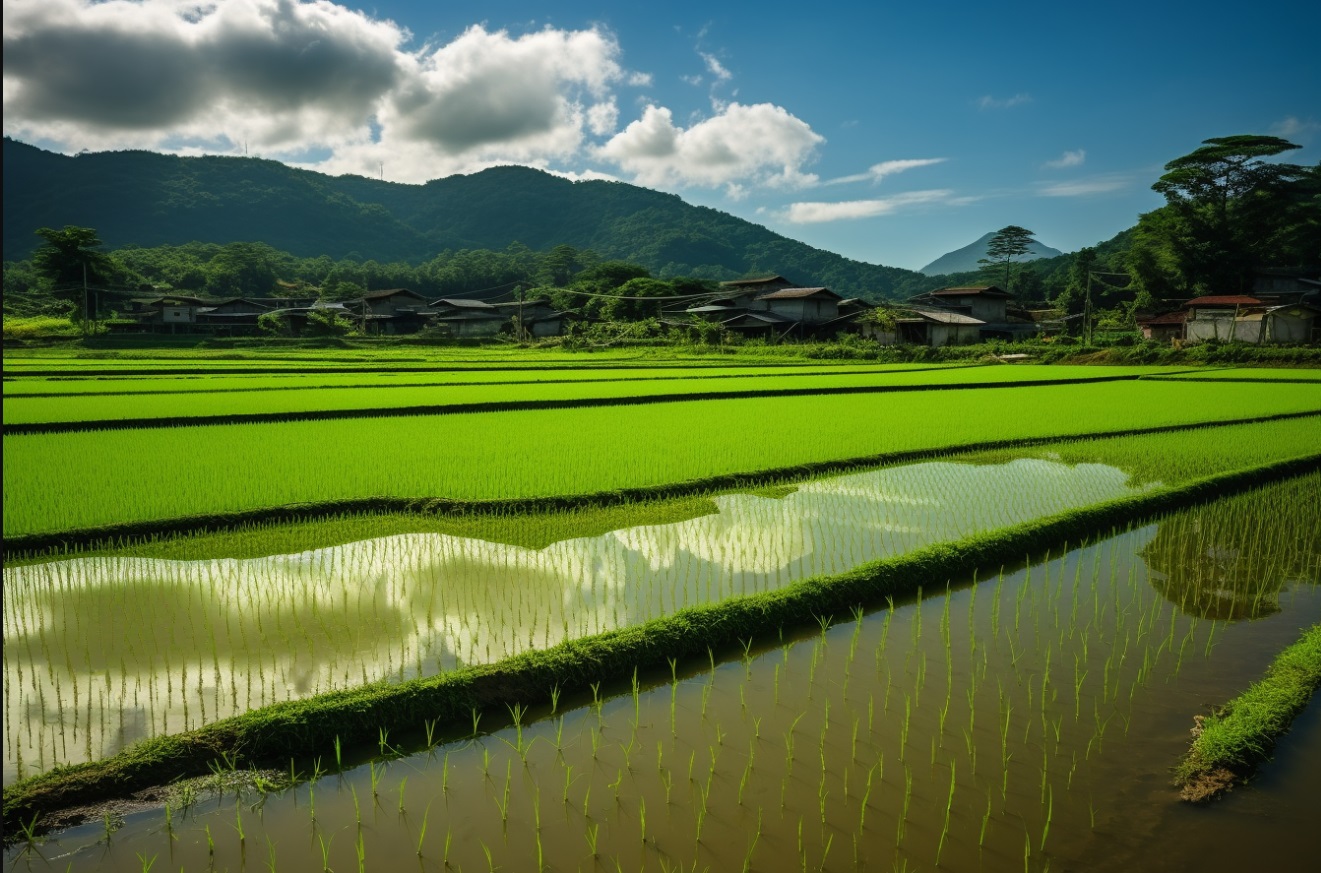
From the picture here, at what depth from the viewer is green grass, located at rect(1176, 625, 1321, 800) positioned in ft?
12.7

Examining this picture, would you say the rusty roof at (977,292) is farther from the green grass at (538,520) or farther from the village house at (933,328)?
the green grass at (538,520)

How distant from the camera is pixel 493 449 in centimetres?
1115

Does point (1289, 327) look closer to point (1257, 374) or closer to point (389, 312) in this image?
point (1257, 374)

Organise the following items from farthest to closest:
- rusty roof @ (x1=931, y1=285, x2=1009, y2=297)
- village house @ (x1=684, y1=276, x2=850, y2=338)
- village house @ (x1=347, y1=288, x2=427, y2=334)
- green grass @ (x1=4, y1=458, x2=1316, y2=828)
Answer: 1. village house @ (x1=347, y1=288, x2=427, y2=334)
2. rusty roof @ (x1=931, y1=285, x2=1009, y2=297)
3. village house @ (x1=684, y1=276, x2=850, y2=338)
4. green grass @ (x1=4, y1=458, x2=1316, y2=828)

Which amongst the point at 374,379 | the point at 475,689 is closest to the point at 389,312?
the point at 374,379

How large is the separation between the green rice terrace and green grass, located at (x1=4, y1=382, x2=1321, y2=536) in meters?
0.11

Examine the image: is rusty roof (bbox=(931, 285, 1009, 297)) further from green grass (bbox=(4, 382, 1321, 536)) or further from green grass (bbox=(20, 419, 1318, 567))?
green grass (bbox=(20, 419, 1318, 567))

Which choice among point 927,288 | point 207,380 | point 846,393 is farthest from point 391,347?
point 927,288

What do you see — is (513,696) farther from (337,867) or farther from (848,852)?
(848,852)

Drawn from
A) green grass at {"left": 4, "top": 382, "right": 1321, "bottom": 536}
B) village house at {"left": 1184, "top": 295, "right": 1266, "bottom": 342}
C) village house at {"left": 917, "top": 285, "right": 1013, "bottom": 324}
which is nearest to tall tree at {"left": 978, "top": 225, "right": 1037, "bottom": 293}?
village house at {"left": 917, "top": 285, "right": 1013, "bottom": 324}

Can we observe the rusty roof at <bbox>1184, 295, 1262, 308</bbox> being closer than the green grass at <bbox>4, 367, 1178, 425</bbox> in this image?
No

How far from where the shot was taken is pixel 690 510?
8594 mm

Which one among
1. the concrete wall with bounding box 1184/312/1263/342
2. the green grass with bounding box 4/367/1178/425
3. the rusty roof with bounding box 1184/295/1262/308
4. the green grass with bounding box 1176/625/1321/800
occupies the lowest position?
the green grass with bounding box 1176/625/1321/800

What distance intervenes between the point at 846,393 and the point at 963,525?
1237 centimetres
